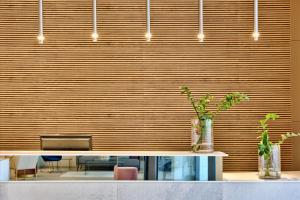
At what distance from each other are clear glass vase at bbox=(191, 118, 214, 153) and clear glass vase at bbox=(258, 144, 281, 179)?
19.2 inches

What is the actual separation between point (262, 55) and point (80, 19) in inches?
85.4

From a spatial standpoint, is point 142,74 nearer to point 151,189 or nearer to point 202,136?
point 202,136

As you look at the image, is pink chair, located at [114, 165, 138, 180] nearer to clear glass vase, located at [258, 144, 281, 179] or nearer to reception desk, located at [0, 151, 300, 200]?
reception desk, located at [0, 151, 300, 200]

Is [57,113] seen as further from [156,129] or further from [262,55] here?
[262,55]

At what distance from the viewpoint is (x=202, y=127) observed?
4.09m

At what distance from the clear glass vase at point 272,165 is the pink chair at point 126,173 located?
114 cm

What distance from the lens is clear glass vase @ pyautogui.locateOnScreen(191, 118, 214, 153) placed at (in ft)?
13.2

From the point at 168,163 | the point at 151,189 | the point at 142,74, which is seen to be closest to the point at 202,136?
the point at 168,163

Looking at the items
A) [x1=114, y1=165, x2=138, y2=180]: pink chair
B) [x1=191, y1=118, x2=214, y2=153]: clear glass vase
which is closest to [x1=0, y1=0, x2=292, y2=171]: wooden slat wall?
[x1=191, y1=118, x2=214, y2=153]: clear glass vase

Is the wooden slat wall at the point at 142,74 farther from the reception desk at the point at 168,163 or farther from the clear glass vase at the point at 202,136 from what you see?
the reception desk at the point at 168,163

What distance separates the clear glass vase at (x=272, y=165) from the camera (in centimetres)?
403

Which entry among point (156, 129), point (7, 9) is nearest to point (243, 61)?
point (156, 129)

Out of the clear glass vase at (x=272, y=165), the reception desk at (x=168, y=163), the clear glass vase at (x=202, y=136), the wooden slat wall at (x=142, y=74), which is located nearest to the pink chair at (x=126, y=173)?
the reception desk at (x=168, y=163)

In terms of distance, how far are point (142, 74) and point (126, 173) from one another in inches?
66.4
